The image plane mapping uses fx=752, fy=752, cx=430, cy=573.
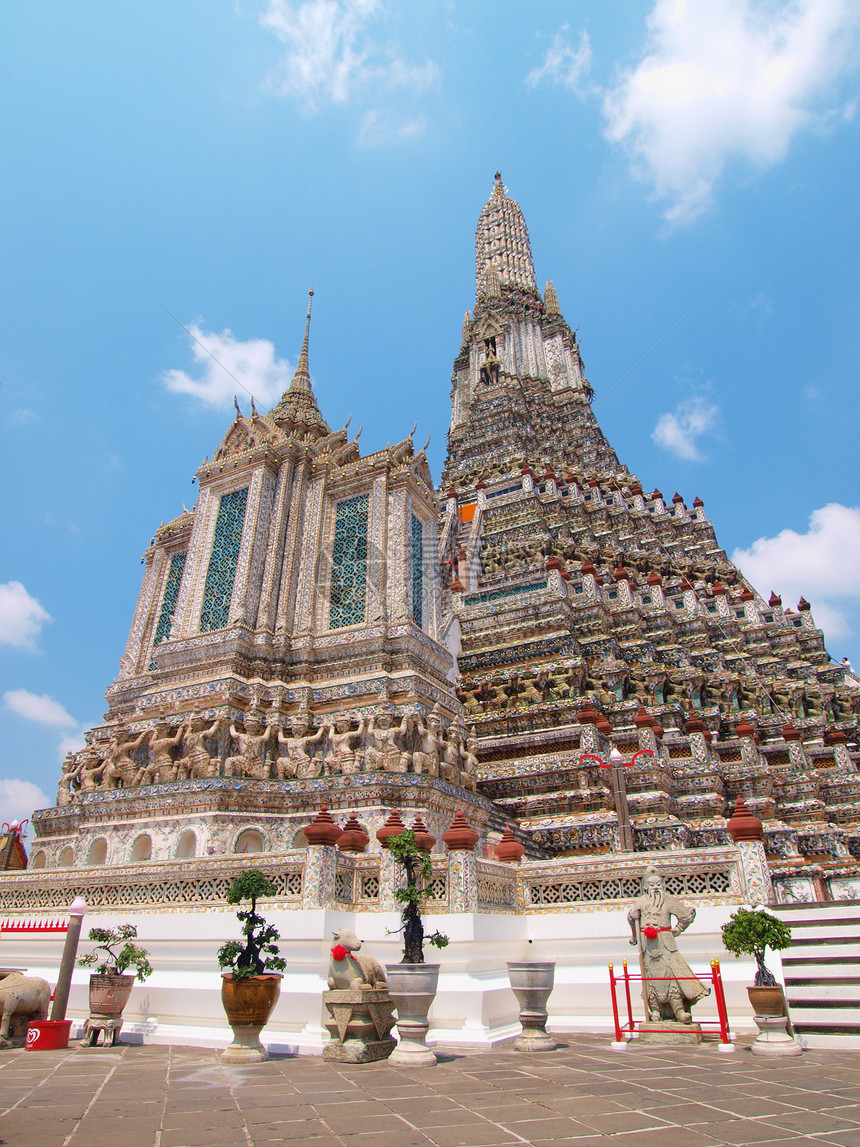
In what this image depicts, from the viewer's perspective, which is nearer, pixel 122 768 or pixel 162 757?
pixel 162 757

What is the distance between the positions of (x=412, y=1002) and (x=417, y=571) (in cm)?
1027

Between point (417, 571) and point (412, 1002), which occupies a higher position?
point (417, 571)

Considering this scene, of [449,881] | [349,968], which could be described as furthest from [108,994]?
[449,881]

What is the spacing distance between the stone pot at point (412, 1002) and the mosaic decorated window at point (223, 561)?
9555mm

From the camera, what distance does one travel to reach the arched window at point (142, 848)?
11305 mm

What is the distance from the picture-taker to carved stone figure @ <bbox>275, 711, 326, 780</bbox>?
1187cm

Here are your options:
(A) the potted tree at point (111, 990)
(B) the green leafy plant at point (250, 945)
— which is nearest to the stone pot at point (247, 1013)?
(B) the green leafy plant at point (250, 945)

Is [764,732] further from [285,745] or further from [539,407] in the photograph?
[539,407]

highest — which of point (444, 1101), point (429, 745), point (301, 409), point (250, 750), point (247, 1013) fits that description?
point (301, 409)

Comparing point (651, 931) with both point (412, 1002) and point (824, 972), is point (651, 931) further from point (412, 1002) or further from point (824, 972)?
point (412, 1002)

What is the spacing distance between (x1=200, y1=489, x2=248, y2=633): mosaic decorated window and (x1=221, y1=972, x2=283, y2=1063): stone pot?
902 cm

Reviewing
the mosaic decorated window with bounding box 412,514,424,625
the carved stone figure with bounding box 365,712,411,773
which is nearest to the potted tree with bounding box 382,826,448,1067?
the carved stone figure with bounding box 365,712,411,773

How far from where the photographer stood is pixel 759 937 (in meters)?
6.56

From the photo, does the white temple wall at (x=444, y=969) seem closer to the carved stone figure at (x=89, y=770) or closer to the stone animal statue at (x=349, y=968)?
the stone animal statue at (x=349, y=968)
